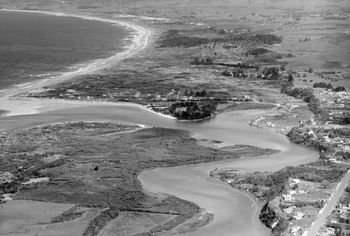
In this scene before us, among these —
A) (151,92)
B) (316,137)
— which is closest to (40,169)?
(316,137)

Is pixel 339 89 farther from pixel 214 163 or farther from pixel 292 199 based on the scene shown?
pixel 292 199

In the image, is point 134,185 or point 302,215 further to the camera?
point 134,185

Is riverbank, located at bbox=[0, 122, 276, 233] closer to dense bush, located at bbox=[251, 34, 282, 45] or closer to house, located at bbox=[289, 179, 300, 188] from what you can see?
house, located at bbox=[289, 179, 300, 188]

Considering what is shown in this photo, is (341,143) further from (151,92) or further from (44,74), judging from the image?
(44,74)

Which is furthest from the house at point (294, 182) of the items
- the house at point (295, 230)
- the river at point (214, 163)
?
the house at point (295, 230)

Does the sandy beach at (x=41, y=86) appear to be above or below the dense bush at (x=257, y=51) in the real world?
below

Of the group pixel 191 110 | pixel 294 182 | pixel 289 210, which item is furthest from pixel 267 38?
pixel 289 210

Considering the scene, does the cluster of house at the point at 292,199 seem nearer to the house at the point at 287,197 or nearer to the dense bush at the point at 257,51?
the house at the point at 287,197
